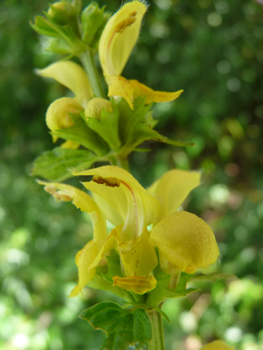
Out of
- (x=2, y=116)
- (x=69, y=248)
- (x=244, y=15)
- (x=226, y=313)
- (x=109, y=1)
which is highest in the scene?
(x=109, y=1)

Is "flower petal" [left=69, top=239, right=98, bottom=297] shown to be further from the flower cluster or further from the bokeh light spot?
the bokeh light spot

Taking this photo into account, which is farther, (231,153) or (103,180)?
(231,153)

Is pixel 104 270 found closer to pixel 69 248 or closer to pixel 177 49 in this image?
pixel 69 248

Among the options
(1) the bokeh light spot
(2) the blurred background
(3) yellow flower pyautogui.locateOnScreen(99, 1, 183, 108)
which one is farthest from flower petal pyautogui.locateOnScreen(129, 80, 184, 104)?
(1) the bokeh light spot

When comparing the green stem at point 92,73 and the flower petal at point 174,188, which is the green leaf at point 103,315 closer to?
the flower petal at point 174,188

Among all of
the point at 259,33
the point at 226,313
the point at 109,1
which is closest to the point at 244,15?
the point at 259,33

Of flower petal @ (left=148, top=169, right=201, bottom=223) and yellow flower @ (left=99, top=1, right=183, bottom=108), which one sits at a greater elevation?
yellow flower @ (left=99, top=1, right=183, bottom=108)

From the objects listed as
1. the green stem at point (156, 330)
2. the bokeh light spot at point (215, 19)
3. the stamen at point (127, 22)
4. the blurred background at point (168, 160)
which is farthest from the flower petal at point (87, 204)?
Answer: the bokeh light spot at point (215, 19)
